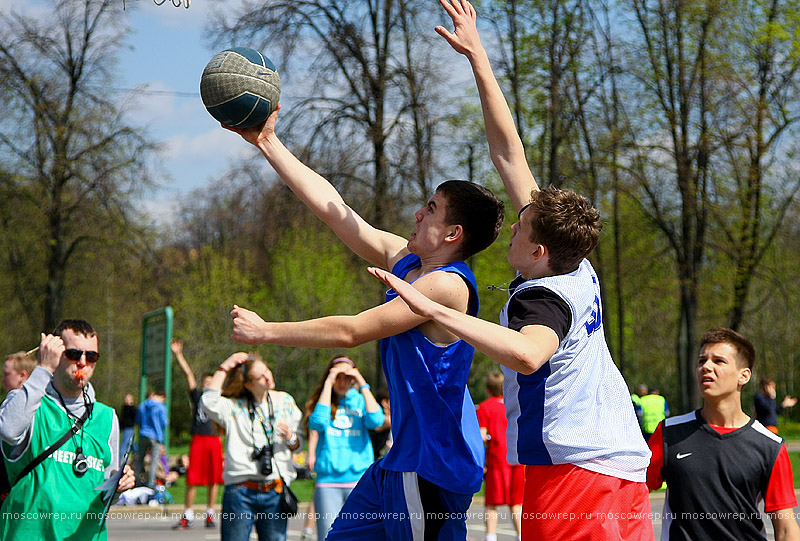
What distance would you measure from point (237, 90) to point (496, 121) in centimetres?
127

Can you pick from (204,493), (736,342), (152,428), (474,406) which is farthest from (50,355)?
(204,493)

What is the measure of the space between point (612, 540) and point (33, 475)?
314cm

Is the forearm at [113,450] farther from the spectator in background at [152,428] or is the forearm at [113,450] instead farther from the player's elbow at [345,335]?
the spectator in background at [152,428]

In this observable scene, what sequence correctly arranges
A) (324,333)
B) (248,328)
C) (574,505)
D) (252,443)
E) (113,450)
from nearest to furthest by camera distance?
→ (574,505)
(248,328)
(324,333)
(113,450)
(252,443)

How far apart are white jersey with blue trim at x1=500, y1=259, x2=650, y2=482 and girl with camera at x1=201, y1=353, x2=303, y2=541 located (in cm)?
451

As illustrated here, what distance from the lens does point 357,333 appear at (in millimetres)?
3660

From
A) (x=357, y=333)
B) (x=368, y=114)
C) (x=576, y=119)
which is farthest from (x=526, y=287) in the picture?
(x=576, y=119)

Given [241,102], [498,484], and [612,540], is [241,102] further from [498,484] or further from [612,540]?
[498,484]

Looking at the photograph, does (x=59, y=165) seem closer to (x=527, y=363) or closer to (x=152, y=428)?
(x=152, y=428)

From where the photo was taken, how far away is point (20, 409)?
4.76 meters

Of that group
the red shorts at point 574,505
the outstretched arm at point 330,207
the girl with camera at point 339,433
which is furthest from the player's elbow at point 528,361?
the girl with camera at point 339,433

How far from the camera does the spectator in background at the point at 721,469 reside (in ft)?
14.4

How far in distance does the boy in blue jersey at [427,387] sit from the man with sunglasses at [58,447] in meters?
1.78

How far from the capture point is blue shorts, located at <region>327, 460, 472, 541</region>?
150 inches
